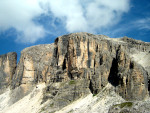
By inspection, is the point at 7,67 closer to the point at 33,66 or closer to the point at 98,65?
the point at 33,66

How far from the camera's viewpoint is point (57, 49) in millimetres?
61000

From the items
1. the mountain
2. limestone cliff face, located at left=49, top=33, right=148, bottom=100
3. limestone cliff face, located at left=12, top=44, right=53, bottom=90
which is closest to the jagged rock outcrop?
the mountain

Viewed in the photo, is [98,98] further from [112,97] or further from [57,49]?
[57,49]

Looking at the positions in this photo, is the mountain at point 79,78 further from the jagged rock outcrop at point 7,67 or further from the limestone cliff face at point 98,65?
the jagged rock outcrop at point 7,67

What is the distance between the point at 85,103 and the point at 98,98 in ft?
9.28

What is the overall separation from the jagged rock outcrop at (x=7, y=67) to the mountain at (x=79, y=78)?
32cm

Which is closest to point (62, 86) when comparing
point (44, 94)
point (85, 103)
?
point (44, 94)

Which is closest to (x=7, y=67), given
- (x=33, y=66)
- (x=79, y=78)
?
(x=33, y=66)

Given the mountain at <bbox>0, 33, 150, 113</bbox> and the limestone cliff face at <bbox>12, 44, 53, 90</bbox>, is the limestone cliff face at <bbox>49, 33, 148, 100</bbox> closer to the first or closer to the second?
the mountain at <bbox>0, 33, 150, 113</bbox>

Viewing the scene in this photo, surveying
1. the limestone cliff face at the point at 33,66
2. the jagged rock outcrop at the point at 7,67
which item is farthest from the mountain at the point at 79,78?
the jagged rock outcrop at the point at 7,67

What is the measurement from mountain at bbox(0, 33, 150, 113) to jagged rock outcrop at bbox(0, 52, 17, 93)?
0.32 meters

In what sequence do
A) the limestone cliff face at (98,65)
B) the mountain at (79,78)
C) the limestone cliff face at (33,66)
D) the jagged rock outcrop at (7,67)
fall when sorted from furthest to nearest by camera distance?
the jagged rock outcrop at (7,67) → the limestone cliff face at (33,66) → the limestone cliff face at (98,65) → the mountain at (79,78)

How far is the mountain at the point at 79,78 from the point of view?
41469mm

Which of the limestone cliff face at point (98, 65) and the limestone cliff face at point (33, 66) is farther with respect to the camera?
the limestone cliff face at point (33, 66)
